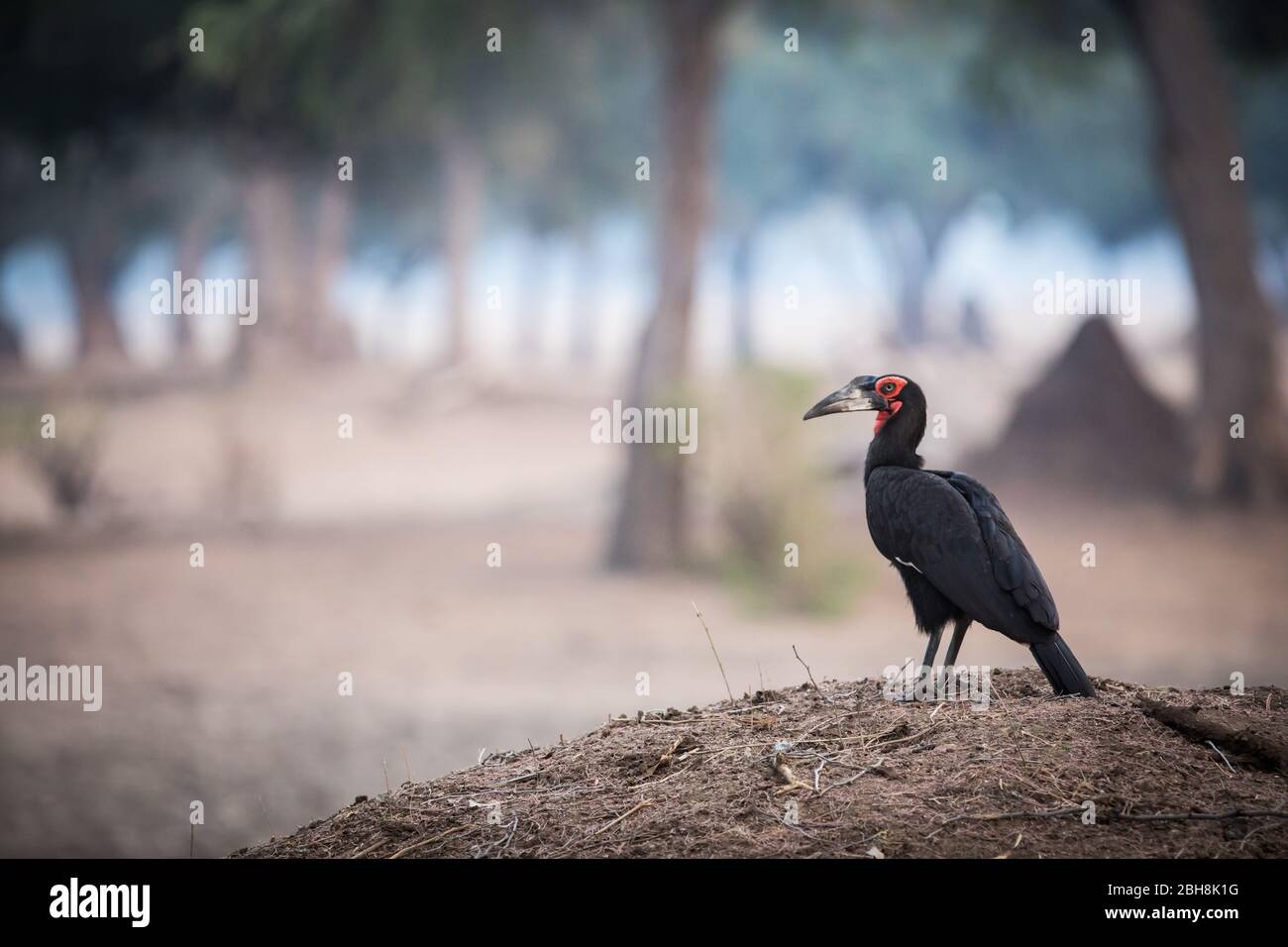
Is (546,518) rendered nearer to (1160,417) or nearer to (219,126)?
(219,126)

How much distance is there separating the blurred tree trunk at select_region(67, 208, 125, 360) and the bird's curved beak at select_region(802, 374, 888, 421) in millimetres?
36618

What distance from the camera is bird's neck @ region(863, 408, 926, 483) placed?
5047 millimetres

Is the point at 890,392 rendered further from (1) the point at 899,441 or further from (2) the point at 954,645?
(2) the point at 954,645

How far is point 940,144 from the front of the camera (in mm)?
39000

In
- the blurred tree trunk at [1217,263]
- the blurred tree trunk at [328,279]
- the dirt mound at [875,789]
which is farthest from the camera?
the blurred tree trunk at [328,279]

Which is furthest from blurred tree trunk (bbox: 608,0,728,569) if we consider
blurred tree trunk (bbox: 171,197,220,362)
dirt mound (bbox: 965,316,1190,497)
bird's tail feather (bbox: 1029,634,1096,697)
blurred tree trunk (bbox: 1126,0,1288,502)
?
blurred tree trunk (bbox: 171,197,220,362)

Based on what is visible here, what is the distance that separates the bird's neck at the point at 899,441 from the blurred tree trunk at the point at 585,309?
3731 centimetres

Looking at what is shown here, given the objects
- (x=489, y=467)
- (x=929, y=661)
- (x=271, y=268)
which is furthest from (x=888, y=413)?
(x=271, y=268)

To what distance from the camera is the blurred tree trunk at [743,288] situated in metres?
42.9

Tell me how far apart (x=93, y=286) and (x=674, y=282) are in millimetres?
28327

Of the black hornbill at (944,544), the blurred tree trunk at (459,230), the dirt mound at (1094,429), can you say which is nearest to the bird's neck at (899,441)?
the black hornbill at (944,544)

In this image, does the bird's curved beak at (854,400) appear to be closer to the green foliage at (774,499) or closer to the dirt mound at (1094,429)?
the green foliage at (774,499)

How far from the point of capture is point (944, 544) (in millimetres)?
4617
